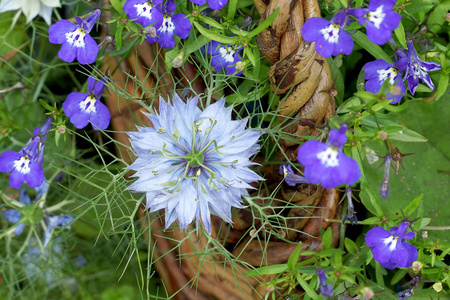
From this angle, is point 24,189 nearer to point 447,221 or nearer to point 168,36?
point 168,36

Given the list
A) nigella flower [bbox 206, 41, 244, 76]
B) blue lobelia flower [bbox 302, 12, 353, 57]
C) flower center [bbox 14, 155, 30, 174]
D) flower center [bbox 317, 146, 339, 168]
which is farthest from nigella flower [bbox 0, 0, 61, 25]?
flower center [bbox 317, 146, 339, 168]

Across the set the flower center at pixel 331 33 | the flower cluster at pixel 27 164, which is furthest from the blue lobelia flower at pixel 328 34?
the flower cluster at pixel 27 164

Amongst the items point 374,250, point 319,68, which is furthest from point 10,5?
point 374,250

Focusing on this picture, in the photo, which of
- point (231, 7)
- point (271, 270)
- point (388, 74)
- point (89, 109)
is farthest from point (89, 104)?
point (388, 74)

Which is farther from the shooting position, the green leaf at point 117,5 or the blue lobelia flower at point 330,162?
the green leaf at point 117,5

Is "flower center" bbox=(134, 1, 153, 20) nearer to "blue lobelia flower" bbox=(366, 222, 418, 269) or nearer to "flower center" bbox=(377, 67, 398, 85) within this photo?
"flower center" bbox=(377, 67, 398, 85)

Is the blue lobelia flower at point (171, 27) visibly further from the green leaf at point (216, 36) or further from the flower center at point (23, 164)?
the flower center at point (23, 164)

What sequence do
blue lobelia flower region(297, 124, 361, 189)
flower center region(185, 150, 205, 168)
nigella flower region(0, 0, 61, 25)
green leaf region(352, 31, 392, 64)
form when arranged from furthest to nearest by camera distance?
nigella flower region(0, 0, 61, 25)
green leaf region(352, 31, 392, 64)
flower center region(185, 150, 205, 168)
blue lobelia flower region(297, 124, 361, 189)
